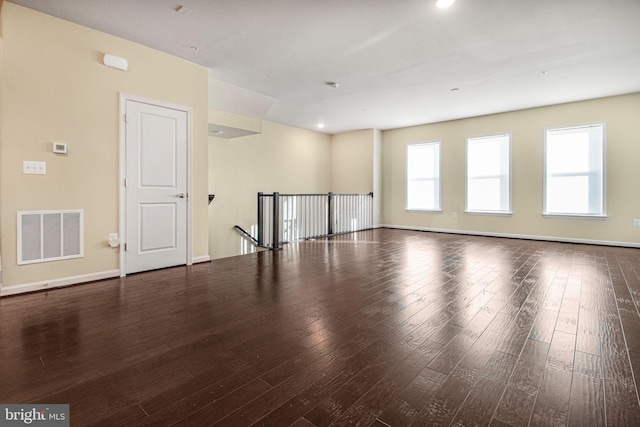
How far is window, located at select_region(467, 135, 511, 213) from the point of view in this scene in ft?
22.7

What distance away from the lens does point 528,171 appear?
6.61 m

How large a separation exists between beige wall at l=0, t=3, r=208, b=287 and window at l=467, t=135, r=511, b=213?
6.56 meters

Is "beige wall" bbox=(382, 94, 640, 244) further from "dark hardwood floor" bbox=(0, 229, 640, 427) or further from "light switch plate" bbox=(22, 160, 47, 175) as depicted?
"light switch plate" bbox=(22, 160, 47, 175)

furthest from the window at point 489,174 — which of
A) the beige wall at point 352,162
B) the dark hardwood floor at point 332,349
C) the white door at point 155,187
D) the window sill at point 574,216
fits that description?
the white door at point 155,187

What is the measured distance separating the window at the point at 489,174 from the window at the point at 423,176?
807mm

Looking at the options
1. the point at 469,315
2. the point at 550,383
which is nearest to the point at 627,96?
the point at 469,315

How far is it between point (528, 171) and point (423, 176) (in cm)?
235

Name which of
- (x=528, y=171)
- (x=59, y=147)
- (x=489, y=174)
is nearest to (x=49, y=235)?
(x=59, y=147)

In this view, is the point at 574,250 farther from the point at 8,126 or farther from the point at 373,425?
the point at 8,126

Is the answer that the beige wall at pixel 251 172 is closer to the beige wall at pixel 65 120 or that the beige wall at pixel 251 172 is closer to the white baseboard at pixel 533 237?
the beige wall at pixel 65 120

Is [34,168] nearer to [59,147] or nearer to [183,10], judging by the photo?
[59,147]

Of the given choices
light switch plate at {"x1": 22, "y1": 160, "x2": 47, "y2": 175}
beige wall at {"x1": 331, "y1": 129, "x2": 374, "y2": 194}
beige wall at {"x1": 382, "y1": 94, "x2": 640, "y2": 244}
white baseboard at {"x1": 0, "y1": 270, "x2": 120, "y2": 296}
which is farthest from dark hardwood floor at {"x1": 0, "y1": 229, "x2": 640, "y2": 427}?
beige wall at {"x1": 331, "y1": 129, "x2": 374, "y2": 194}

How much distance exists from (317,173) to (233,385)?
26.0ft

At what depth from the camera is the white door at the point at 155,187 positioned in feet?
12.5
